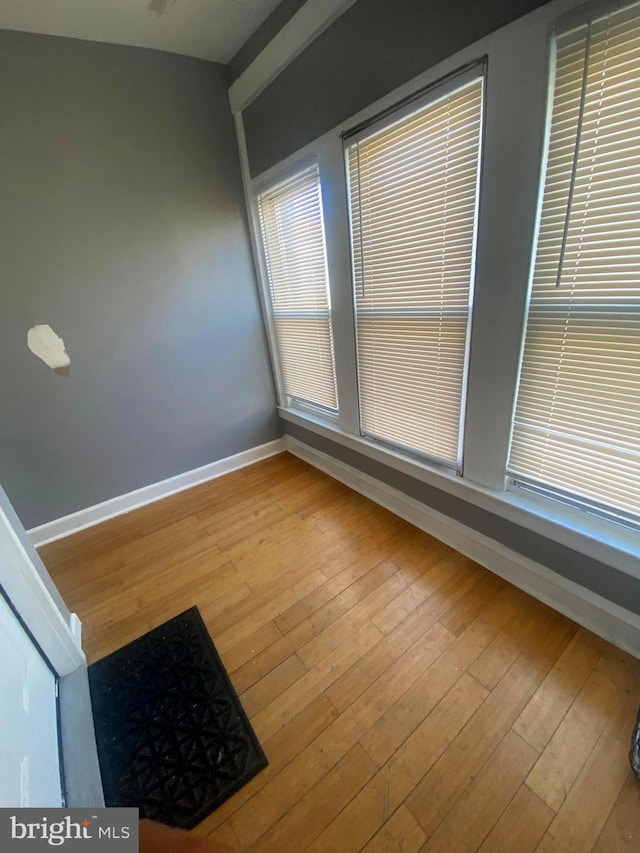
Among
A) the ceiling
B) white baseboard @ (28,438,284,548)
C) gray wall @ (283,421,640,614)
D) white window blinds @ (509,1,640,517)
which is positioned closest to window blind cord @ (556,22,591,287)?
white window blinds @ (509,1,640,517)

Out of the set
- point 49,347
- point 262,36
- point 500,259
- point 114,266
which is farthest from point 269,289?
point 500,259

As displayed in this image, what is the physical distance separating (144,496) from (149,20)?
278 cm

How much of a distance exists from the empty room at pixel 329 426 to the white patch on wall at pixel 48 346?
0.06ft

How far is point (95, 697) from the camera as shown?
129 centimetres

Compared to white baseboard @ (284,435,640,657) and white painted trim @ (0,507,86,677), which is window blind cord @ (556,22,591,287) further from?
white painted trim @ (0,507,86,677)

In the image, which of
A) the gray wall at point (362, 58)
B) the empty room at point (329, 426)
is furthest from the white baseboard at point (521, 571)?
the gray wall at point (362, 58)

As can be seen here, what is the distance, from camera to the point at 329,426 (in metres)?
2.43

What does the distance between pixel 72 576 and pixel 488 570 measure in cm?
228

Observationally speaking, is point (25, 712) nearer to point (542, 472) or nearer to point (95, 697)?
point (95, 697)

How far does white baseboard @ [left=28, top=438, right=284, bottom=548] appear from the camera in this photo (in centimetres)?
220

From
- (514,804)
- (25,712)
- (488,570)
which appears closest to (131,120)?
(25,712)

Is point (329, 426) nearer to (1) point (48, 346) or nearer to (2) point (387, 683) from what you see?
(2) point (387, 683)

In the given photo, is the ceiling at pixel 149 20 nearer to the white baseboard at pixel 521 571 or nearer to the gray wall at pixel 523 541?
the gray wall at pixel 523 541

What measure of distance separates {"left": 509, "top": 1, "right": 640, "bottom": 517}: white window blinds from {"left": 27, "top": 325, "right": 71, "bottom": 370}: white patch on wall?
8.22 ft
